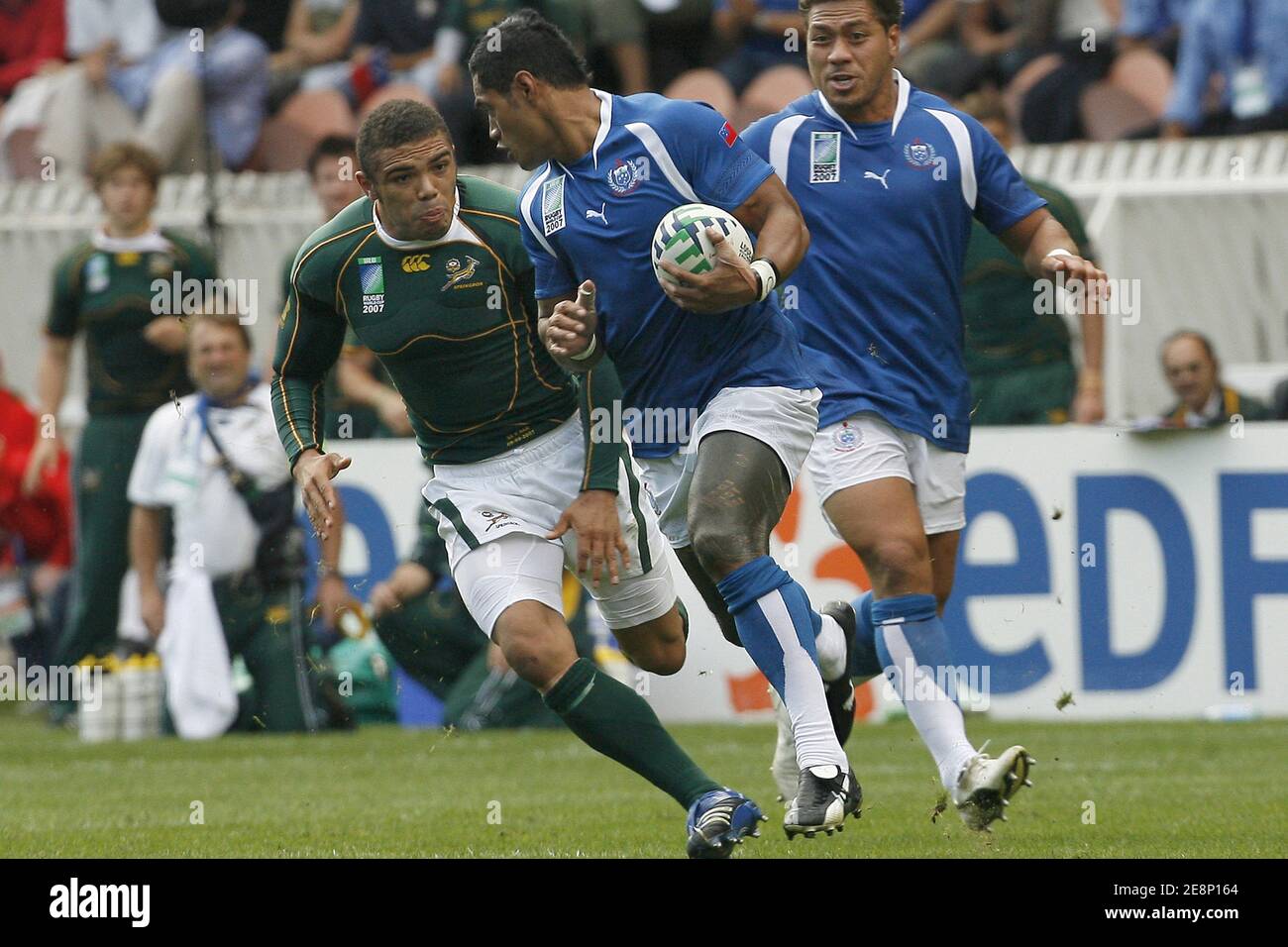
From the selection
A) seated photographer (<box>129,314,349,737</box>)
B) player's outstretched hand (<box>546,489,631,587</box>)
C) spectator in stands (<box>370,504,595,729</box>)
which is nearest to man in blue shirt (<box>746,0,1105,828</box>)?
player's outstretched hand (<box>546,489,631,587</box>)

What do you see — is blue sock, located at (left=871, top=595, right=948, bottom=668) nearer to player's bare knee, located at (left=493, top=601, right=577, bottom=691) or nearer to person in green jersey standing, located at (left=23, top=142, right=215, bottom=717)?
player's bare knee, located at (left=493, top=601, right=577, bottom=691)

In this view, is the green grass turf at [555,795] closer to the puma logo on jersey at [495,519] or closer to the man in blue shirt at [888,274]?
the man in blue shirt at [888,274]

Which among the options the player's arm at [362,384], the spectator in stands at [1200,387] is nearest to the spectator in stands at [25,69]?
the player's arm at [362,384]

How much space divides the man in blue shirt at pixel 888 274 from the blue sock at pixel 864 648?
17.2 inches

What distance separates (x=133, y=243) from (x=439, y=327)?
5641mm

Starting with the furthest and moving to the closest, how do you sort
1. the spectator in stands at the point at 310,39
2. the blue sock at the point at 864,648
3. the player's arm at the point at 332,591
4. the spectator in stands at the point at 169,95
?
the spectator in stands at the point at 310,39 < the spectator in stands at the point at 169,95 < the player's arm at the point at 332,591 < the blue sock at the point at 864,648

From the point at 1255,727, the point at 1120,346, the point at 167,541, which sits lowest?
the point at 1255,727

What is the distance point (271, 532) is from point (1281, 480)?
16.8 feet

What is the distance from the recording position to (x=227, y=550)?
11.7 metres

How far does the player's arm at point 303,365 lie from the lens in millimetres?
6941

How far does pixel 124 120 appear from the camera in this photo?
1560cm

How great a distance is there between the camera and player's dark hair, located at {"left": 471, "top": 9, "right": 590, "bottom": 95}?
6406 mm
